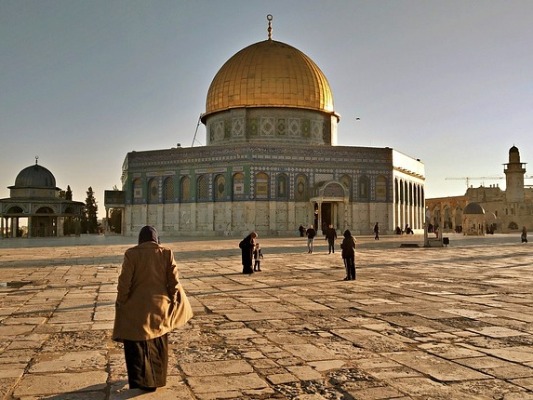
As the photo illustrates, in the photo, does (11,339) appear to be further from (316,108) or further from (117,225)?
(117,225)

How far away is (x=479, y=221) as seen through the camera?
43.1 m

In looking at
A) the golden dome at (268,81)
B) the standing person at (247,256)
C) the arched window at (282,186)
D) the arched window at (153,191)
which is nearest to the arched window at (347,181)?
the arched window at (282,186)

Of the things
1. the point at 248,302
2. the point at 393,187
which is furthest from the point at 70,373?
the point at 393,187

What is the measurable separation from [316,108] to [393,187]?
800cm

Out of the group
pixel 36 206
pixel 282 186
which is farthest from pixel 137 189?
pixel 282 186

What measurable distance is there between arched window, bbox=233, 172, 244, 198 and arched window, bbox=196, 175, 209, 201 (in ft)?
7.30

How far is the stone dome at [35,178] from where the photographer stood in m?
46.4

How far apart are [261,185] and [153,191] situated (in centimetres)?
869

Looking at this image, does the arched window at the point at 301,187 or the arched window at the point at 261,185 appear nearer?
the arched window at the point at 261,185

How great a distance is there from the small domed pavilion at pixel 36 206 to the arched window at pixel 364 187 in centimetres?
2348

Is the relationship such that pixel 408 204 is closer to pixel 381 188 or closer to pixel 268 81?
pixel 381 188

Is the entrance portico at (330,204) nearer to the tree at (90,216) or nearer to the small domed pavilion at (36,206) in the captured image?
the small domed pavilion at (36,206)

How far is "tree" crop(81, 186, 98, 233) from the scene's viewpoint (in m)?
59.4

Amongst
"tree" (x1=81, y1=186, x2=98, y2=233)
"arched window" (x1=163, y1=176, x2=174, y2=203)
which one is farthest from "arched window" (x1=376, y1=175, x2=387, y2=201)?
"tree" (x1=81, y1=186, x2=98, y2=233)
